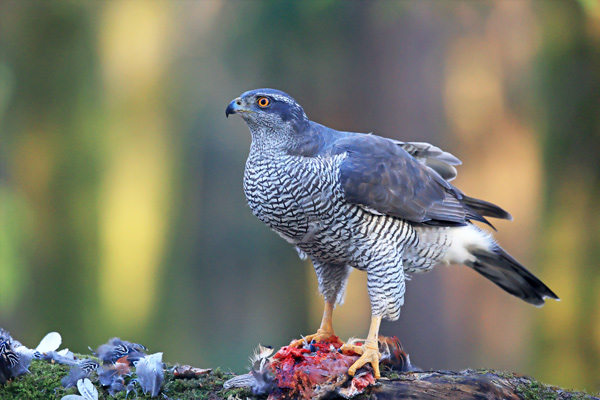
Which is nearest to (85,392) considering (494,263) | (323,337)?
(323,337)

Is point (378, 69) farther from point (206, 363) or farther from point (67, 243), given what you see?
point (67, 243)

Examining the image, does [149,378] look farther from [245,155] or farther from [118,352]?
[245,155]

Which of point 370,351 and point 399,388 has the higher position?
point 370,351

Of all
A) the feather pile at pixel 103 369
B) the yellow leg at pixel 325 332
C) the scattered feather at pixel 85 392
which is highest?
the yellow leg at pixel 325 332

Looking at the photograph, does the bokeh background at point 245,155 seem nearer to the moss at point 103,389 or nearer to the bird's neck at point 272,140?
the bird's neck at point 272,140

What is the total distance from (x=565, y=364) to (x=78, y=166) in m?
7.80

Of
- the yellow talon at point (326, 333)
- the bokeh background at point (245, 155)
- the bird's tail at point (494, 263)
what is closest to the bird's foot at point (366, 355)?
Result: the yellow talon at point (326, 333)

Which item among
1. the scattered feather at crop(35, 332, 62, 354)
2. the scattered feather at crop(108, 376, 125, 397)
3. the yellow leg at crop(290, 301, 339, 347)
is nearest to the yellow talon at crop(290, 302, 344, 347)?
the yellow leg at crop(290, 301, 339, 347)

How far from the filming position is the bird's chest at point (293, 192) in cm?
332

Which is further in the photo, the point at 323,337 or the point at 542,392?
the point at 323,337

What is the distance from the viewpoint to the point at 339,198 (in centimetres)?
342

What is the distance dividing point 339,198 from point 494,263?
1.68 m

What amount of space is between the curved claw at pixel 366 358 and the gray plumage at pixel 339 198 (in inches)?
11.2

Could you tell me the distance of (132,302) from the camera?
9375 millimetres
